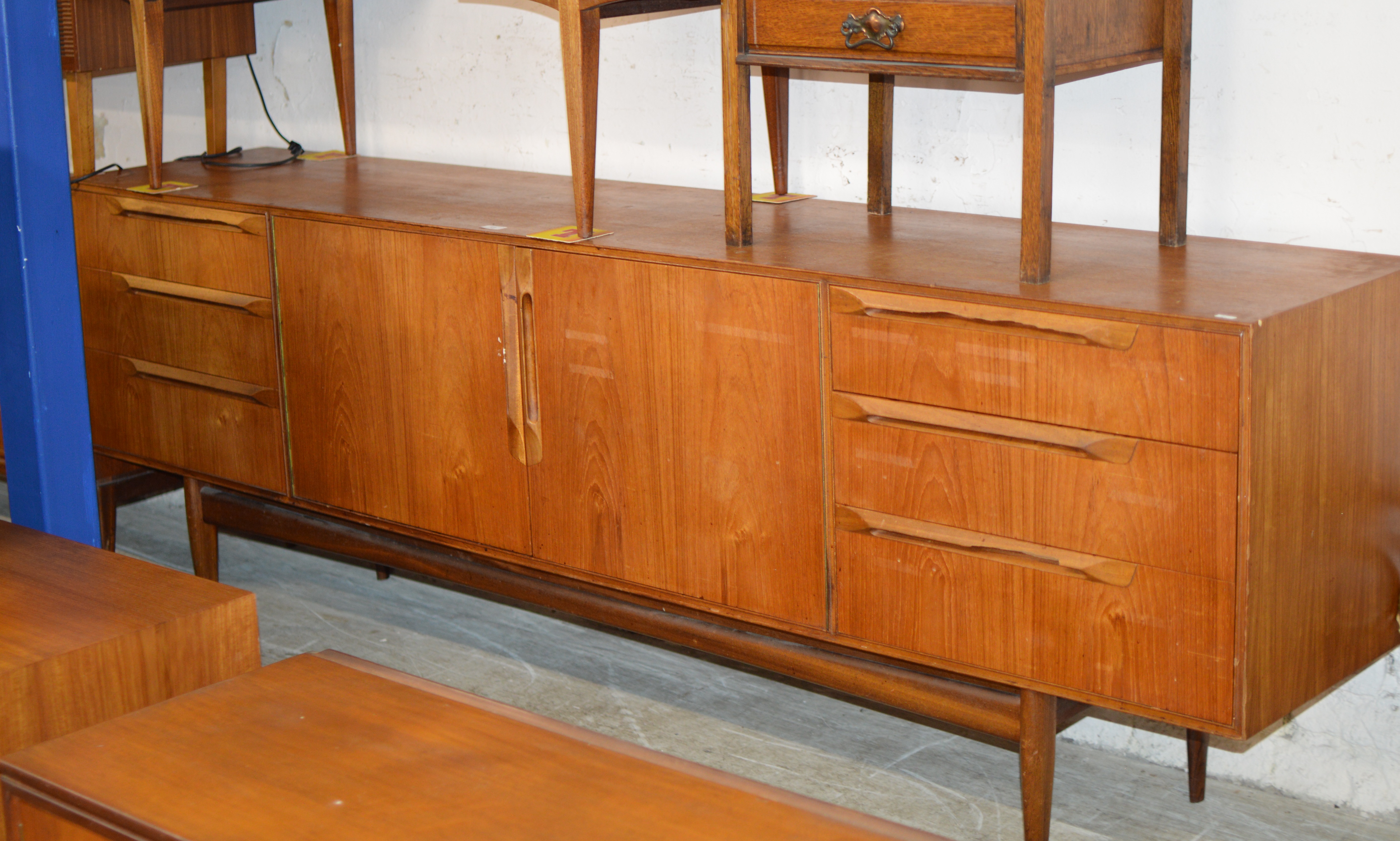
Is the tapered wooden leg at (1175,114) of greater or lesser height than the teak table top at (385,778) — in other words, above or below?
above

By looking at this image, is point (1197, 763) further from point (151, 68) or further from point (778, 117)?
point (151, 68)

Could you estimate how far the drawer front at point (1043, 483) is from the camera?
1.81 m

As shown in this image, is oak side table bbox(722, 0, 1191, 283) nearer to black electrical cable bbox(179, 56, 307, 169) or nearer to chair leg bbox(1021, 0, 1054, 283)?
chair leg bbox(1021, 0, 1054, 283)

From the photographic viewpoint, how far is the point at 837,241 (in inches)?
91.3

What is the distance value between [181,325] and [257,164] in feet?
1.81

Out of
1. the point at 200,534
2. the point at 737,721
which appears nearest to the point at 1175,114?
the point at 737,721

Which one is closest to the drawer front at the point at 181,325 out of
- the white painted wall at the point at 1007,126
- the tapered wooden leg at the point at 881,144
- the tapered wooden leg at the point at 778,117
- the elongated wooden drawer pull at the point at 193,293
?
the elongated wooden drawer pull at the point at 193,293

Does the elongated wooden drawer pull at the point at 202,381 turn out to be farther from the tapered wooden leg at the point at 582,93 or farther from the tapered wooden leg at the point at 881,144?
the tapered wooden leg at the point at 881,144

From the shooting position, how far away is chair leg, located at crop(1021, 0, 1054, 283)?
1.91m

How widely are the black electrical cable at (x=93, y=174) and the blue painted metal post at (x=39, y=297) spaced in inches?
34.5

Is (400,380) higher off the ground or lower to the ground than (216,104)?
lower

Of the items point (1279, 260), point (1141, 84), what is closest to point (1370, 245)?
point (1279, 260)

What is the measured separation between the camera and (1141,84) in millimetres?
2322

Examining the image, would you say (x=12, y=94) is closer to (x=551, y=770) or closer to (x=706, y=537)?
(x=706, y=537)
